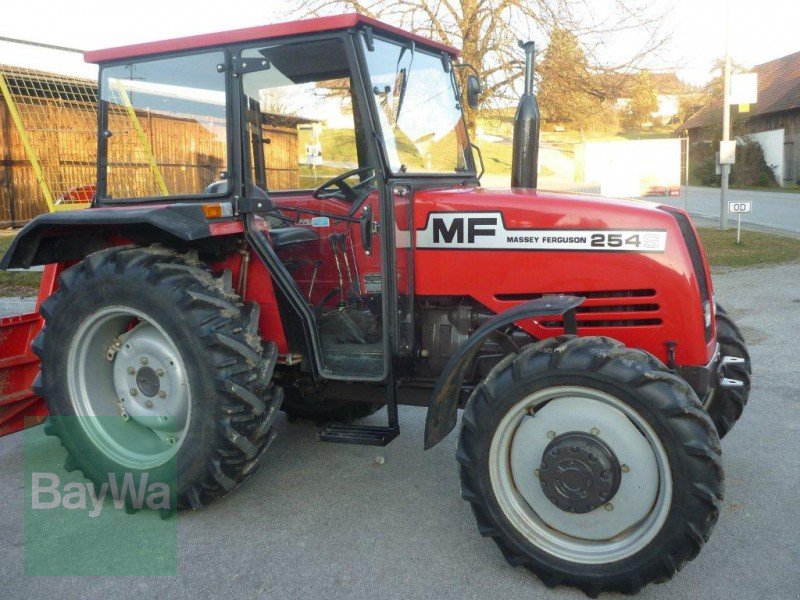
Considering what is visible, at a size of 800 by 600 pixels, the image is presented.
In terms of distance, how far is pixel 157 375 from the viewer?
151 inches

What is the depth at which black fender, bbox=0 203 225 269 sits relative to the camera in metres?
A: 3.54

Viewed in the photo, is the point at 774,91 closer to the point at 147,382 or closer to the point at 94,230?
the point at 94,230

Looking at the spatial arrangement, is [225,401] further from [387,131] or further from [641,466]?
[641,466]

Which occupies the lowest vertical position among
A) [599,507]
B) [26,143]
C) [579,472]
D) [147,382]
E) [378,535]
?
[378,535]

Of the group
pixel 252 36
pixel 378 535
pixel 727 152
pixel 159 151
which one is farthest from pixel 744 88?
pixel 378 535

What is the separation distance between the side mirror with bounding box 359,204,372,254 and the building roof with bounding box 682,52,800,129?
44.2m

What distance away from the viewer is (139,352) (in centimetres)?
388

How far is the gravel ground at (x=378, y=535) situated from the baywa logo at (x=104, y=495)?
130 millimetres

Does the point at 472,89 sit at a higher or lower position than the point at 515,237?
higher

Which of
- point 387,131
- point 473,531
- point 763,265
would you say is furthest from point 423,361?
point 763,265

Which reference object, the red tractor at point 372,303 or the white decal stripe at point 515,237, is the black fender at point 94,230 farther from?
the white decal stripe at point 515,237

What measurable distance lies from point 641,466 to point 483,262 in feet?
3.89

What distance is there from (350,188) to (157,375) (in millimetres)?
1397

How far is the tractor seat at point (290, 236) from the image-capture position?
3.88 metres
